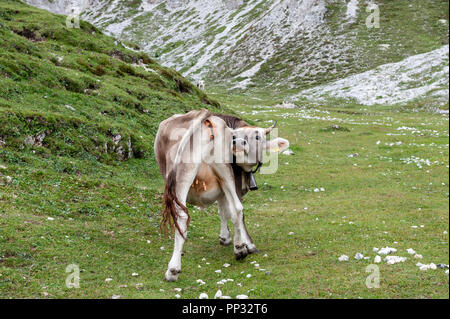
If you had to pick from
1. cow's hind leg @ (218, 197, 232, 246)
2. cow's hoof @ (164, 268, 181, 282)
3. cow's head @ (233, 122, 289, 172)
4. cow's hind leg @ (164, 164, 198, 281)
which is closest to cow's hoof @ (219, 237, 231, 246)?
cow's hind leg @ (218, 197, 232, 246)

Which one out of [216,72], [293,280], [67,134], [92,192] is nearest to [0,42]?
[67,134]

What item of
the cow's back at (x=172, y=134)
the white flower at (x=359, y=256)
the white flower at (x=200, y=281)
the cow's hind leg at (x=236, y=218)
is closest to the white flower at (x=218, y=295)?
the white flower at (x=200, y=281)

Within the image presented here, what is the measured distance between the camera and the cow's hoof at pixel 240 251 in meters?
10.3

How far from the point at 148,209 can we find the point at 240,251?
560 centimetres

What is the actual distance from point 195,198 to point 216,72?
350 ft

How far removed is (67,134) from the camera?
1738 cm

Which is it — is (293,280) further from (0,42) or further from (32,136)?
(0,42)

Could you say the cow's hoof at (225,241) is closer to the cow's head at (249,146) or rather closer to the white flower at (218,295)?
the cow's head at (249,146)

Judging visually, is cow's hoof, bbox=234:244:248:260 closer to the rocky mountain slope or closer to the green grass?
the green grass

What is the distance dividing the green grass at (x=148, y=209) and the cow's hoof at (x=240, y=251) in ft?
0.88

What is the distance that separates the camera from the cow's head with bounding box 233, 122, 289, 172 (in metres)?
10.6

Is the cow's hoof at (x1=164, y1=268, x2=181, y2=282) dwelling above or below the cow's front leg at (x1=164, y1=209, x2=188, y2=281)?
below

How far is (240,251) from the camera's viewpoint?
10.3 meters

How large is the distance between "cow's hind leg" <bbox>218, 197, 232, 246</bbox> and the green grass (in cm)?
26
